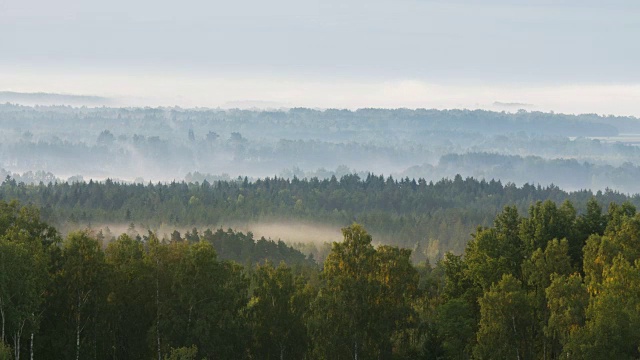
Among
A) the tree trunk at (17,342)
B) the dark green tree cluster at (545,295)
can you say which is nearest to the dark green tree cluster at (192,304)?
the tree trunk at (17,342)

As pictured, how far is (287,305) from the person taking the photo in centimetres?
7369

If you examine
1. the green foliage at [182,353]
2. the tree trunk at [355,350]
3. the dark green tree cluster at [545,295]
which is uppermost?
the dark green tree cluster at [545,295]

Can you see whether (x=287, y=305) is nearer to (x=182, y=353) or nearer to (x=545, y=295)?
(x=182, y=353)

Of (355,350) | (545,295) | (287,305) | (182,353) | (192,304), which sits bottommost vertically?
(355,350)

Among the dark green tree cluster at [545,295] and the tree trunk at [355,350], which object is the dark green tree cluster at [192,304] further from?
the dark green tree cluster at [545,295]

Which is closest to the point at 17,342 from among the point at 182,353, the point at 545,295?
the point at 182,353

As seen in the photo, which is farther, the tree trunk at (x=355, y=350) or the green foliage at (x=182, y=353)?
the tree trunk at (x=355, y=350)

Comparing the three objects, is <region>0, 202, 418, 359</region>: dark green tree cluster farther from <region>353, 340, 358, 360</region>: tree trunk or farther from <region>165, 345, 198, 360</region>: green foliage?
<region>165, 345, 198, 360</region>: green foliage

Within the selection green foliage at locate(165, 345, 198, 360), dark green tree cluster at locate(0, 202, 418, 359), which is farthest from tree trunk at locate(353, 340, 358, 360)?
green foliage at locate(165, 345, 198, 360)

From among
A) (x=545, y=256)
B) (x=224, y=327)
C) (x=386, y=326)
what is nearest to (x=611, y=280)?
(x=545, y=256)

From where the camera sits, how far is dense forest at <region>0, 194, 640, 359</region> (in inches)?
2442

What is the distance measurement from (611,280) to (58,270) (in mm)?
35946

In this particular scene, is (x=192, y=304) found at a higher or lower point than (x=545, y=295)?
lower

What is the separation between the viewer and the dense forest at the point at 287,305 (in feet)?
204
